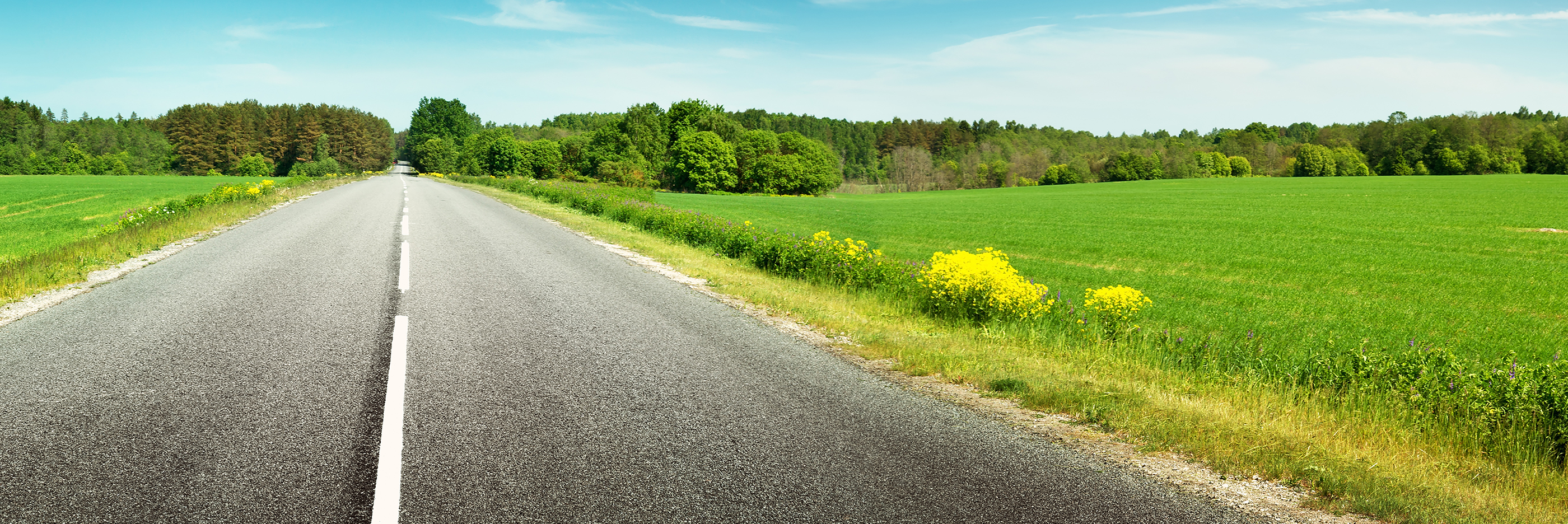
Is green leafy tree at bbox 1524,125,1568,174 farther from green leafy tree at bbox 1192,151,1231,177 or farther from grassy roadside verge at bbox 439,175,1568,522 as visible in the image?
grassy roadside verge at bbox 439,175,1568,522

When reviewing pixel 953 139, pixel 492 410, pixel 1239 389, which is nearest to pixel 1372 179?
pixel 953 139

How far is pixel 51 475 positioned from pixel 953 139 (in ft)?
487

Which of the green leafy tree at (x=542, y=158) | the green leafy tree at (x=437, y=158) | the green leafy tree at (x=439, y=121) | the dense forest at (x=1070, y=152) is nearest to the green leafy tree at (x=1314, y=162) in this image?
the dense forest at (x=1070, y=152)

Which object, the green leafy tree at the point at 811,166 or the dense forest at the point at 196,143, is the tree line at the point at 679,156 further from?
the dense forest at the point at 196,143

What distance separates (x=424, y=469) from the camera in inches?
144

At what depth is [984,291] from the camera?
840cm

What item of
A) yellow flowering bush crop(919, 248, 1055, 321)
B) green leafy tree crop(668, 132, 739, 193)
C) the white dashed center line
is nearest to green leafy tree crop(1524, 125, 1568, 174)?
green leafy tree crop(668, 132, 739, 193)

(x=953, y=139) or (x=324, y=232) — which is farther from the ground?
(x=953, y=139)

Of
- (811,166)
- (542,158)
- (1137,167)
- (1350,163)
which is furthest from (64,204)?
(1350,163)

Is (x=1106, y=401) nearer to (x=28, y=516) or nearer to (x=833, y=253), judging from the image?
(x=28, y=516)

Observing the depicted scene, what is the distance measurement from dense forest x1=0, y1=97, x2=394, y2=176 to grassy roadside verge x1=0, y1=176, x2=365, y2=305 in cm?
8597

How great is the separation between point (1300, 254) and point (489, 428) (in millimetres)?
23201

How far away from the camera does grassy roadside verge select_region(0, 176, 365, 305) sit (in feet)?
29.0

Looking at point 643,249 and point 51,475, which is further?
point 643,249
